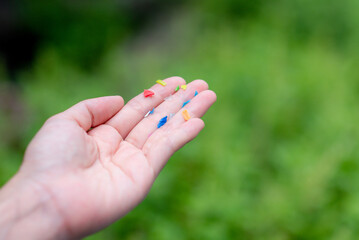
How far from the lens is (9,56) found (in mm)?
6566

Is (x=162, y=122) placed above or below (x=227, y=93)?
above

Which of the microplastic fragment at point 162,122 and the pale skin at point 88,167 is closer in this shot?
the pale skin at point 88,167

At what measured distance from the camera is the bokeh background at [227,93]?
273 cm

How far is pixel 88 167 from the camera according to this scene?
→ 172 centimetres

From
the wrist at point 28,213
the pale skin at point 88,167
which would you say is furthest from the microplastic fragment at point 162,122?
the wrist at point 28,213

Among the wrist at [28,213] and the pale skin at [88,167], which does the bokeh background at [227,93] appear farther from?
the wrist at [28,213]

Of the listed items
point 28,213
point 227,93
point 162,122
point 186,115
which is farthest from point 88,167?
point 227,93

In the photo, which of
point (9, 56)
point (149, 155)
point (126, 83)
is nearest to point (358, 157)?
point (149, 155)

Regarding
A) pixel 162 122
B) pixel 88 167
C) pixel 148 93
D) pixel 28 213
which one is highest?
pixel 148 93

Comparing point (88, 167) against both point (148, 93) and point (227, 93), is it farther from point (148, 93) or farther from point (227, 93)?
point (227, 93)

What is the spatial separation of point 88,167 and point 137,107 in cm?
61

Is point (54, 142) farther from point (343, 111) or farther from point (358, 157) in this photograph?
point (343, 111)

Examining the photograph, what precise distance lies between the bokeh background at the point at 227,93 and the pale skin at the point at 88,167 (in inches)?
38.1

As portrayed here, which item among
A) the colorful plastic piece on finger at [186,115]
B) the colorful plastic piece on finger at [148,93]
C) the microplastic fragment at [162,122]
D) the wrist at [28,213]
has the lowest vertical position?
the wrist at [28,213]
